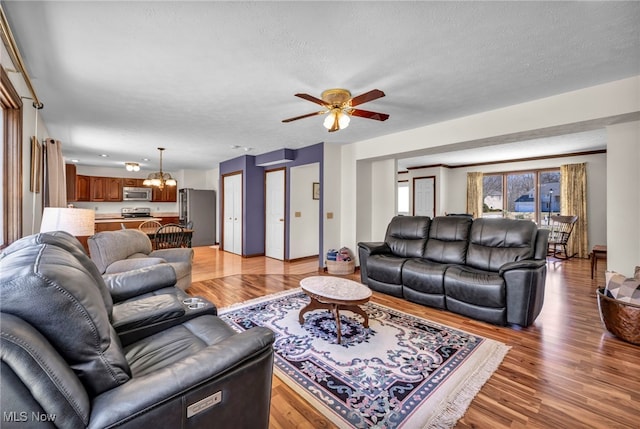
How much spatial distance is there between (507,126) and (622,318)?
7.05 ft

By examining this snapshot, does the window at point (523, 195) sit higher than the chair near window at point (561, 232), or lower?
higher

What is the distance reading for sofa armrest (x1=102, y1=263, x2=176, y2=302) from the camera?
216cm

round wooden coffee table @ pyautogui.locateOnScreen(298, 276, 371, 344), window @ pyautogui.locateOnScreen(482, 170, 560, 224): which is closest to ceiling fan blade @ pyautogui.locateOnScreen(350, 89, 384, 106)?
round wooden coffee table @ pyautogui.locateOnScreen(298, 276, 371, 344)

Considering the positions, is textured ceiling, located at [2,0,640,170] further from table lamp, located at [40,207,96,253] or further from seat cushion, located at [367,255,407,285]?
seat cushion, located at [367,255,407,285]

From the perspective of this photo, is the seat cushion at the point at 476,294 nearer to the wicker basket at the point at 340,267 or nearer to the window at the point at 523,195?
the wicker basket at the point at 340,267

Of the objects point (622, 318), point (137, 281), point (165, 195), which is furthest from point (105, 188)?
point (622, 318)

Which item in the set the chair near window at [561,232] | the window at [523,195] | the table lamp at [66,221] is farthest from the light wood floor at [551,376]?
the window at [523,195]

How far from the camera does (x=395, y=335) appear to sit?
264cm

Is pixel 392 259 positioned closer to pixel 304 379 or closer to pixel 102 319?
pixel 304 379

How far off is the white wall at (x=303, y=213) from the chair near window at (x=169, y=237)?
6.88 ft

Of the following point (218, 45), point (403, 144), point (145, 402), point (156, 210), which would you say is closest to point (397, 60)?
point (218, 45)

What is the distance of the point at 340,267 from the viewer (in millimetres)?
4973

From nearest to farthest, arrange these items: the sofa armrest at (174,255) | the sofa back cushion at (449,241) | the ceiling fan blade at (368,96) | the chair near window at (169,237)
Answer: the ceiling fan blade at (368,96) < the sofa back cushion at (449,241) < the sofa armrest at (174,255) < the chair near window at (169,237)

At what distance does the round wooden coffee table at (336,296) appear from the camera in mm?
2525
